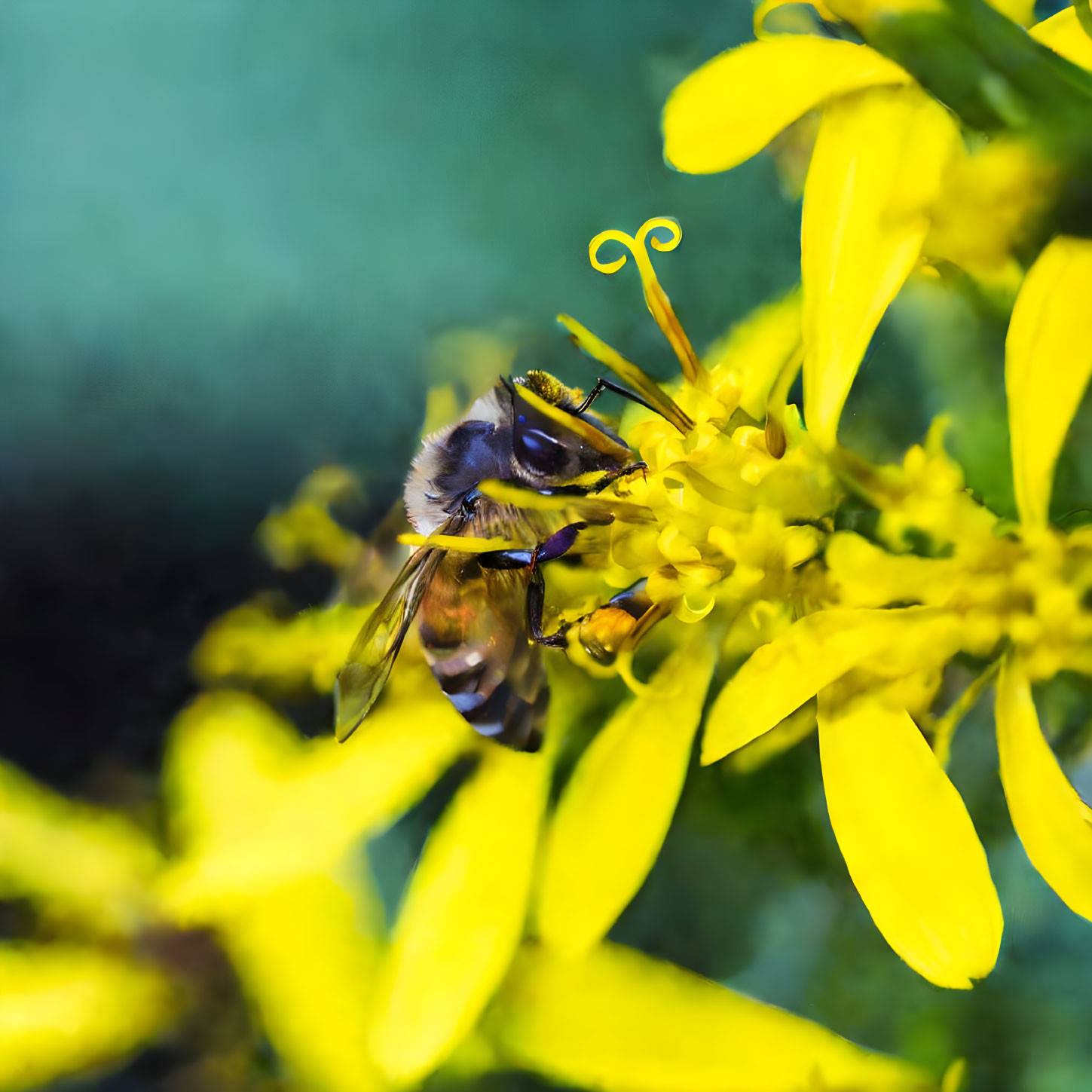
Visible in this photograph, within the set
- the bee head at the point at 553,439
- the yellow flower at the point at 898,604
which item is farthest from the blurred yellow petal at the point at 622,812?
the bee head at the point at 553,439

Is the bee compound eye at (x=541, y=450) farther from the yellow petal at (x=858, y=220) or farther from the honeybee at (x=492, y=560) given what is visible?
the yellow petal at (x=858, y=220)

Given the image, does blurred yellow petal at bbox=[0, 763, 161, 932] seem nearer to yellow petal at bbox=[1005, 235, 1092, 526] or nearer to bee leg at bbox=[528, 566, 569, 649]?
bee leg at bbox=[528, 566, 569, 649]

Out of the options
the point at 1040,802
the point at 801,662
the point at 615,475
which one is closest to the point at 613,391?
the point at 615,475

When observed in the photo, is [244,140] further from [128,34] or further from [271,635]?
[271,635]

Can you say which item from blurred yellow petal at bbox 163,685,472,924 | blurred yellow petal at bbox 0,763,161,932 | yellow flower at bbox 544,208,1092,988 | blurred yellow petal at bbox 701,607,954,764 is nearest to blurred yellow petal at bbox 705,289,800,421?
yellow flower at bbox 544,208,1092,988

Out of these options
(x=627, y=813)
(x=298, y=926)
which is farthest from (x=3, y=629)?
(x=627, y=813)
